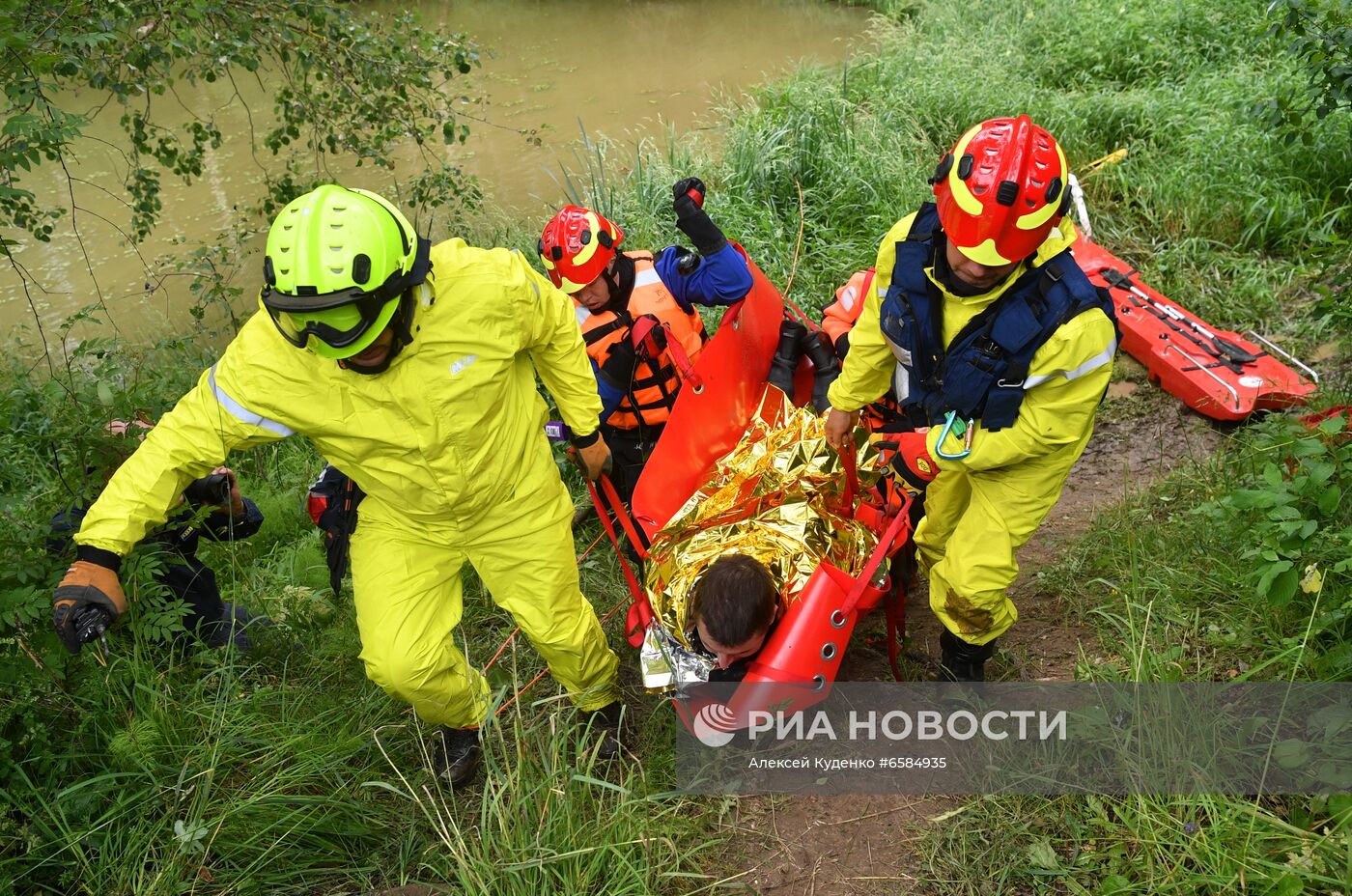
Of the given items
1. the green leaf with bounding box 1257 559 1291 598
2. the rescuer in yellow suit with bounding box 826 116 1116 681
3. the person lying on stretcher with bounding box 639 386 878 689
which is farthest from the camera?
the person lying on stretcher with bounding box 639 386 878 689

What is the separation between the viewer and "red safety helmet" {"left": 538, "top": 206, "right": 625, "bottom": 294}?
3.72m

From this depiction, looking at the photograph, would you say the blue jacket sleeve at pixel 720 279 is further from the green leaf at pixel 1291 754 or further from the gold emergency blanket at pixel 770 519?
the green leaf at pixel 1291 754

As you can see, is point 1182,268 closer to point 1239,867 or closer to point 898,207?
point 898,207

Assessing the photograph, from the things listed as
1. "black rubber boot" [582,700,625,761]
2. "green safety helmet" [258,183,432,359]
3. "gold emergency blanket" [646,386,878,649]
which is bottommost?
"black rubber boot" [582,700,625,761]

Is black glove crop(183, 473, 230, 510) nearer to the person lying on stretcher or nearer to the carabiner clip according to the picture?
the person lying on stretcher

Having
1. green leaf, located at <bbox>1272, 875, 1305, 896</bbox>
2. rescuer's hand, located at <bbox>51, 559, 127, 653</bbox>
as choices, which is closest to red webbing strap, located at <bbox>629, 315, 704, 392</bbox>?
rescuer's hand, located at <bbox>51, 559, 127, 653</bbox>

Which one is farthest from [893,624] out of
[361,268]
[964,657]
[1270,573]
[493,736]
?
[361,268]

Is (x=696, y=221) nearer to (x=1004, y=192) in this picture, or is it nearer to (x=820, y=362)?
(x=820, y=362)

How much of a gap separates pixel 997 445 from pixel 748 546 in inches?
34.7

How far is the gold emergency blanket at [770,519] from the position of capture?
320 cm

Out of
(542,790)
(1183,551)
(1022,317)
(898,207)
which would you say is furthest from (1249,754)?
(898,207)

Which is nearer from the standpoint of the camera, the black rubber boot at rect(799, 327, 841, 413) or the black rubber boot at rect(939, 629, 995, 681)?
the black rubber boot at rect(939, 629, 995, 681)

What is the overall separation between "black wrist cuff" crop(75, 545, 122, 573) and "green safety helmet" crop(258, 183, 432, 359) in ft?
2.45

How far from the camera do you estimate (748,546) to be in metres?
3.25
